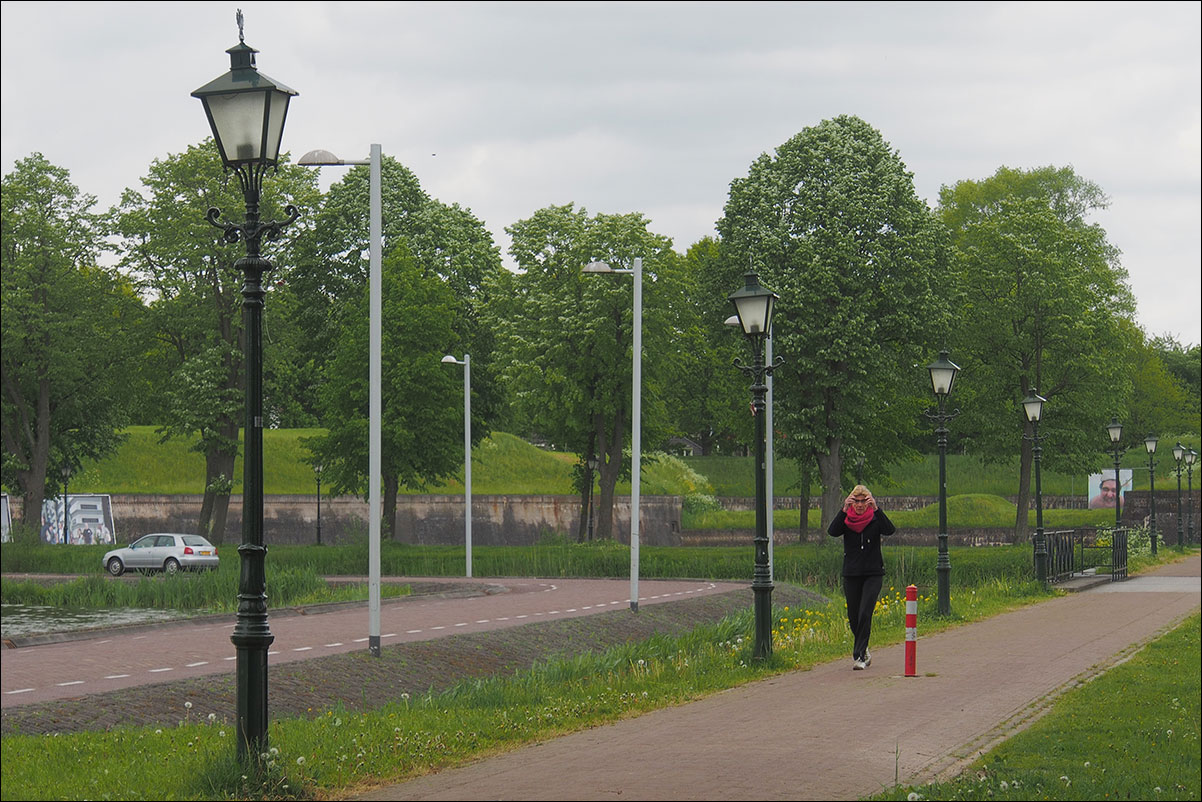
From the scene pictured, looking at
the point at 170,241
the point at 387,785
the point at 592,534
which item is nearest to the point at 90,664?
the point at 387,785

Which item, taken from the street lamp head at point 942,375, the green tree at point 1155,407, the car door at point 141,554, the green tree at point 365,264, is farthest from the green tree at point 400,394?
the green tree at point 1155,407

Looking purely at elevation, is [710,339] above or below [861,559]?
above

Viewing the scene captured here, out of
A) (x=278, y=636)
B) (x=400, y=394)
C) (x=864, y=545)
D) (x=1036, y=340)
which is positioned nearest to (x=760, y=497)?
(x=864, y=545)

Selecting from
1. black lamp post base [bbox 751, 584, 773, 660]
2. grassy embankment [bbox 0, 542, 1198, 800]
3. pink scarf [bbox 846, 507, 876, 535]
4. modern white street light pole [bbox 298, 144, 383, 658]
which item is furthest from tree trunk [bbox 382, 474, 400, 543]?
pink scarf [bbox 846, 507, 876, 535]

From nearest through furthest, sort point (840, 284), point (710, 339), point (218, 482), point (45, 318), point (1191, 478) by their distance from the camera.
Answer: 1. point (45, 318)
2. point (840, 284)
3. point (218, 482)
4. point (710, 339)
5. point (1191, 478)

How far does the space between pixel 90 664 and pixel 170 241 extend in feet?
117

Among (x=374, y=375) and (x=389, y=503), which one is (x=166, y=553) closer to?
(x=389, y=503)

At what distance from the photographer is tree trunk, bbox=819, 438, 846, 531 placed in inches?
1777

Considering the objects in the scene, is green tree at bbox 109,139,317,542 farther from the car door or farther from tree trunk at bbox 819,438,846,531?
tree trunk at bbox 819,438,846,531

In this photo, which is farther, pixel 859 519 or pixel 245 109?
pixel 859 519

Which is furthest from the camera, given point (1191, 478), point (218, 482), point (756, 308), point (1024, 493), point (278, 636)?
point (1191, 478)

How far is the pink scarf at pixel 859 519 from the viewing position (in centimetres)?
1573

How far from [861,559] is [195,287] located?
3803cm

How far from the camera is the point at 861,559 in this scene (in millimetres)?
15852
